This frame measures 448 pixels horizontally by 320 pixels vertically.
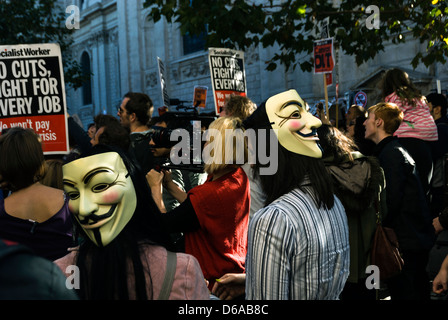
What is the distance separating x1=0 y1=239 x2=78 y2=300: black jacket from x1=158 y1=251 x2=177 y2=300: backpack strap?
0.77 metres

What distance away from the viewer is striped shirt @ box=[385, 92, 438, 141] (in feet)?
16.5

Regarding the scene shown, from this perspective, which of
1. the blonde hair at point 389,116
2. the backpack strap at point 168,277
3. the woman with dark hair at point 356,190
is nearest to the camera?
the backpack strap at point 168,277

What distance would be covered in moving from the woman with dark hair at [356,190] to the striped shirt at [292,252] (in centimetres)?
112

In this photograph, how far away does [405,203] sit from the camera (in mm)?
3920

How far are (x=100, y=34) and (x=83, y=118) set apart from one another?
5.80 metres

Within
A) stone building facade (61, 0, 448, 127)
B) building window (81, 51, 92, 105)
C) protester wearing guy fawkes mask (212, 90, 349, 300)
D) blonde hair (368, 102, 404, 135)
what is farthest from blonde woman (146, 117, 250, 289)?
building window (81, 51, 92, 105)

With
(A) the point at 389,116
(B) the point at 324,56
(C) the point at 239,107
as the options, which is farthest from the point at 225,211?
(B) the point at 324,56

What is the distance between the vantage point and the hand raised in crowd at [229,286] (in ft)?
8.04

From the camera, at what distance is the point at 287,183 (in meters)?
1.97

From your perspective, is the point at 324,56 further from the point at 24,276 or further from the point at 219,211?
the point at 24,276

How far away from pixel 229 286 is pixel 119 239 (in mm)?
894

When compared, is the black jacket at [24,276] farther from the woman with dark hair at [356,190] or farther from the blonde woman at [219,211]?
the woman with dark hair at [356,190]

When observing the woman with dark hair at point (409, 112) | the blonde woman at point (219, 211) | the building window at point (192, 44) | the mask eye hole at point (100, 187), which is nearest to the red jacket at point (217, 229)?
the blonde woman at point (219, 211)

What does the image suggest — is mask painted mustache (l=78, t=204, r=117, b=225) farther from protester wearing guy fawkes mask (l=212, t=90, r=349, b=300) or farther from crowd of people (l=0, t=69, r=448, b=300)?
protester wearing guy fawkes mask (l=212, t=90, r=349, b=300)
